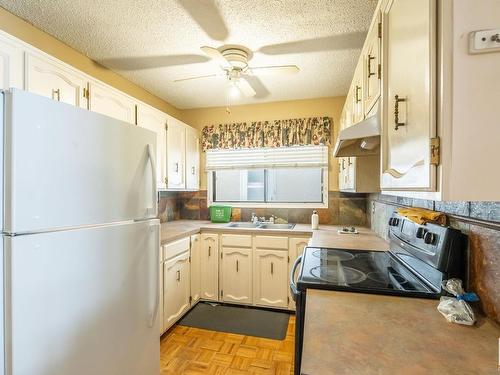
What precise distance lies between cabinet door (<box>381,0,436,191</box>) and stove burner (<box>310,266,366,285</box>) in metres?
0.45

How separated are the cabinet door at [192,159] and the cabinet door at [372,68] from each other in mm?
2190

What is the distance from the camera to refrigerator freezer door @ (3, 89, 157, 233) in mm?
894

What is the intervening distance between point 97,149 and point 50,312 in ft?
2.25

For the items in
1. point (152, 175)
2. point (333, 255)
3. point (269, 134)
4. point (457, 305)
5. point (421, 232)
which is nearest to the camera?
point (457, 305)

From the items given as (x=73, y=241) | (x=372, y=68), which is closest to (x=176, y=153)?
(x=73, y=241)

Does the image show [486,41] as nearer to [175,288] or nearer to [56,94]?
[56,94]

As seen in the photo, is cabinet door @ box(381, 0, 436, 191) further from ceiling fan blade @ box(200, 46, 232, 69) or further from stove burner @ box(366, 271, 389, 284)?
ceiling fan blade @ box(200, 46, 232, 69)

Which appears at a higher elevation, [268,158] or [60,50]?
[60,50]

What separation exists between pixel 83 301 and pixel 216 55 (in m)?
1.57

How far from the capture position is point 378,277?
1.21 m

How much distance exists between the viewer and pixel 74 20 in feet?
5.39

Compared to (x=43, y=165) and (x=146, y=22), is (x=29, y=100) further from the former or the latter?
(x=146, y=22)

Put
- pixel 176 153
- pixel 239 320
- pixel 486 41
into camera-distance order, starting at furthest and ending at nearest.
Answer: pixel 176 153, pixel 239 320, pixel 486 41

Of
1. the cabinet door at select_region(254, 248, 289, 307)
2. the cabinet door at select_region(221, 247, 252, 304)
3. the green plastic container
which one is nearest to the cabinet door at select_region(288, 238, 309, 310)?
the cabinet door at select_region(254, 248, 289, 307)
